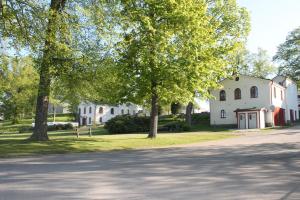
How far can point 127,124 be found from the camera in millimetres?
50219

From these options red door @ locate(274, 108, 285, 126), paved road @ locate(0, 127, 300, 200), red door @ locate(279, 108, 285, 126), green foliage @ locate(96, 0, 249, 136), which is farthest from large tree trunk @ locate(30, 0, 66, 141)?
red door @ locate(279, 108, 285, 126)

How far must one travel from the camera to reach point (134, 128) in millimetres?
50469

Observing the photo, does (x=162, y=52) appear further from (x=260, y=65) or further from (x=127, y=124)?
(x=260, y=65)

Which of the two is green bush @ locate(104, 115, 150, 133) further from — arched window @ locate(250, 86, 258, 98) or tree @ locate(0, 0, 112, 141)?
tree @ locate(0, 0, 112, 141)

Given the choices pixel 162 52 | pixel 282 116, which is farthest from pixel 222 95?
pixel 162 52

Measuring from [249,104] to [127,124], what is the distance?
18103 millimetres

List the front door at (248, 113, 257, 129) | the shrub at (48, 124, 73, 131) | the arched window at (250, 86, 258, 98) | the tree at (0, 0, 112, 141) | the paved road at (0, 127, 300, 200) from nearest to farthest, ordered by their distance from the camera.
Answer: the paved road at (0, 127, 300, 200), the tree at (0, 0, 112, 141), the front door at (248, 113, 257, 129), the arched window at (250, 86, 258, 98), the shrub at (48, 124, 73, 131)

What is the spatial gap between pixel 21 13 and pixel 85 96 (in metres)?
7.72

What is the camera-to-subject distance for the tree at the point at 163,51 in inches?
1174

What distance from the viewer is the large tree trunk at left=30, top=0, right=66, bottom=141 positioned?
23031mm

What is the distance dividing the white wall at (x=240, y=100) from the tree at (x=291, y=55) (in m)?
28.4

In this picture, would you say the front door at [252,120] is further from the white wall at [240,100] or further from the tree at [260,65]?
the tree at [260,65]

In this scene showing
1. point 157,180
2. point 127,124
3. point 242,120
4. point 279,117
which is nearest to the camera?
point 157,180

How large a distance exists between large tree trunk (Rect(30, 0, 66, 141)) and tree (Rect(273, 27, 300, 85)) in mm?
65466
